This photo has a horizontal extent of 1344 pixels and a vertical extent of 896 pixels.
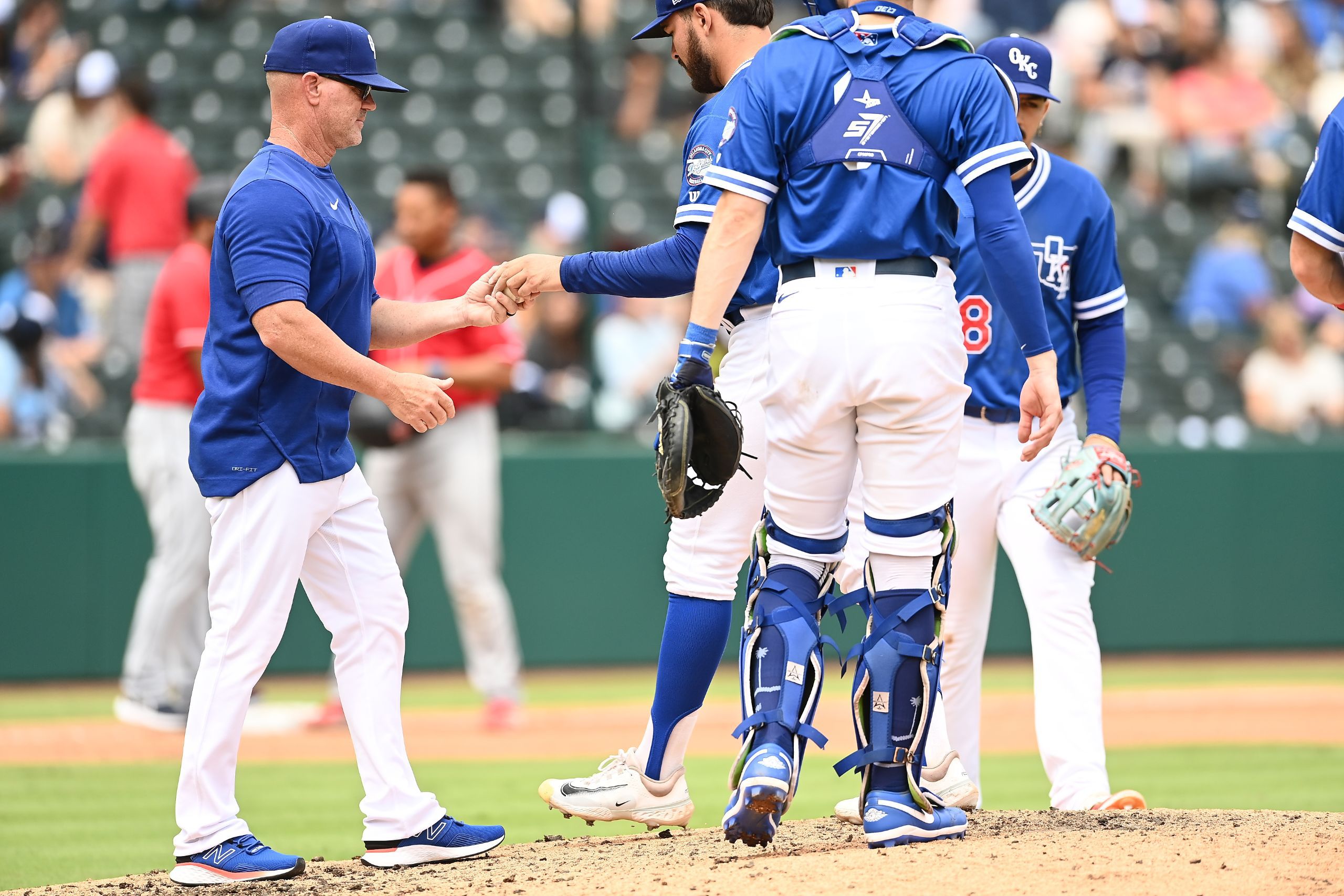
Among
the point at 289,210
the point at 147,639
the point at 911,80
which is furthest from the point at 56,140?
the point at 911,80

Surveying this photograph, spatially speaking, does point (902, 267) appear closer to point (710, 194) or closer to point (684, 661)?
point (710, 194)

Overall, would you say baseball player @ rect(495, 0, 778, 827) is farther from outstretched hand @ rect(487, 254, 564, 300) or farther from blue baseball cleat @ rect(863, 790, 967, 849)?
blue baseball cleat @ rect(863, 790, 967, 849)

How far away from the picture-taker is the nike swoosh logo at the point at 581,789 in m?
4.30

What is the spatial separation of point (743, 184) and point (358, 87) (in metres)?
1.14

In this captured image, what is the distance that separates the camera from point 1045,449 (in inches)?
187

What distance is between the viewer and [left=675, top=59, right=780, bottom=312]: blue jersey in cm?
Result: 409

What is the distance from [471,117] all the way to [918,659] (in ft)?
38.2

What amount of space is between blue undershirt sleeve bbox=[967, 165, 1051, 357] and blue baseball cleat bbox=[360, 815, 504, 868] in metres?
1.94

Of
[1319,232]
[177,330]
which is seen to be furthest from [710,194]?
[177,330]

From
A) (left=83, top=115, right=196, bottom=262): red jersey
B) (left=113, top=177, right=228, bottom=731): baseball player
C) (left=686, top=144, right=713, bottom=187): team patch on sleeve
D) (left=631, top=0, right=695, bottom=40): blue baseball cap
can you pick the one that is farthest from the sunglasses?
(left=83, top=115, right=196, bottom=262): red jersey

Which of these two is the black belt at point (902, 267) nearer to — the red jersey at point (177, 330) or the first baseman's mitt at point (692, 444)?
the first baseman's mitt at point (692, 444)

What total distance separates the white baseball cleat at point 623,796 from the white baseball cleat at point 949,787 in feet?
1.56

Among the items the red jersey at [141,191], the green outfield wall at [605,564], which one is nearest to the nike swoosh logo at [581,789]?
the green outfield wall at [605,564]

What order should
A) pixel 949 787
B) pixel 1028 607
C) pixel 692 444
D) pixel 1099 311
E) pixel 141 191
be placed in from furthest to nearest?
pixel 141 191 → pixel 1099 311 → pixel 1028 607 → pixel 949 787 → pixel 692 444
